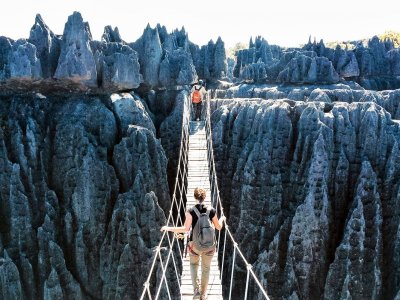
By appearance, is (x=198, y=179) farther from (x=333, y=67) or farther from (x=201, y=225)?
(x=333, y=67)

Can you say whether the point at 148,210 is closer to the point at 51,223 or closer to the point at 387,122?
the point at 51,223

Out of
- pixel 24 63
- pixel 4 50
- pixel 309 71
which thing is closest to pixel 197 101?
pixel 24 63

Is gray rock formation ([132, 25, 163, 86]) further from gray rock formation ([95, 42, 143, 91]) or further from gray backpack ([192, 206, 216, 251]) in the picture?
gray backpack ([192, 206, 216, 251])

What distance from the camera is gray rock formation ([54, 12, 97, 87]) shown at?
1661 cm

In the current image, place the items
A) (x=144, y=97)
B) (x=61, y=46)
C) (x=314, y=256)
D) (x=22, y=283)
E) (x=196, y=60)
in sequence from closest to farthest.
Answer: (x=314, y=256)
(x=22, y=283)
(x=61, y=46)
(x=144, y=97)
(x=196, y=60)

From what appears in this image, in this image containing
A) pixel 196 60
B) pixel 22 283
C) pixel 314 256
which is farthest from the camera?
pixel 196 60

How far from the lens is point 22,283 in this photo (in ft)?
47.0

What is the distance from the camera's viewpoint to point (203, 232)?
570 centimetres

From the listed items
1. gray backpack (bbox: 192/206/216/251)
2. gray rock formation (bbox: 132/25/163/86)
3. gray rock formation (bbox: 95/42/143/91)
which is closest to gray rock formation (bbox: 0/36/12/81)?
gray rock formation (bbox: 95/42/143/91)

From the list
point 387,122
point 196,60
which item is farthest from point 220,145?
point 196,60

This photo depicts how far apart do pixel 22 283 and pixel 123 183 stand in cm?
475

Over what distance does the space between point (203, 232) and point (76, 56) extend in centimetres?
1304

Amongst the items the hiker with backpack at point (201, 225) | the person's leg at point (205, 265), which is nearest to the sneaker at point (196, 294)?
the person's leg at point (205, 265)

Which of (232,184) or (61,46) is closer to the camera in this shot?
(232,184)
